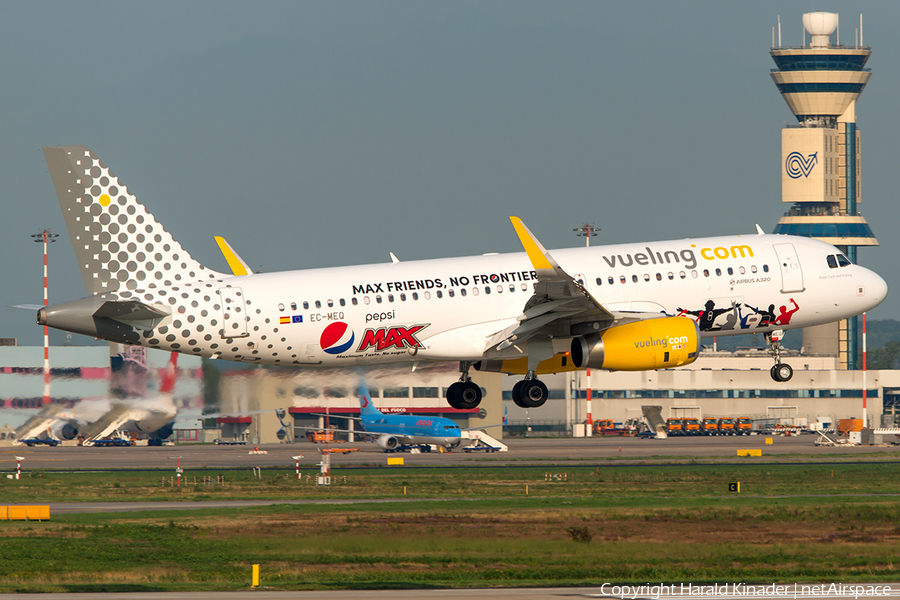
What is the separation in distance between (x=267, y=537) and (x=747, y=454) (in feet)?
198

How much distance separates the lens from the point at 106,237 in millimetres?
42094

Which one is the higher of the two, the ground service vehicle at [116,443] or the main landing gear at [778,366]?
the main landing gear at [778,366]

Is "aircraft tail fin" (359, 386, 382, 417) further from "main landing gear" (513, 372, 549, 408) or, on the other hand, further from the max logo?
the max logo

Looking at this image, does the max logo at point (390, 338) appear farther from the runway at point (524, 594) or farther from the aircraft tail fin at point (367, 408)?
the aircraft tail fin at point (367, 408)

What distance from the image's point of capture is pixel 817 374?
171 metres

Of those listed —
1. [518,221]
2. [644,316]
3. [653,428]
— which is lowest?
[653,428]

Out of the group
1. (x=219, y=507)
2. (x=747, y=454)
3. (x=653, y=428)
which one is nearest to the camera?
(x=219, y=507)

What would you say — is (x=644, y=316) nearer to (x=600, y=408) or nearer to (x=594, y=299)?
(x=594, y=299)

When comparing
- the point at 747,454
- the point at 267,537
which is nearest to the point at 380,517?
the point at 267,537

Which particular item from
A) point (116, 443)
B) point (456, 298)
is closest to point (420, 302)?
point (456, 298)

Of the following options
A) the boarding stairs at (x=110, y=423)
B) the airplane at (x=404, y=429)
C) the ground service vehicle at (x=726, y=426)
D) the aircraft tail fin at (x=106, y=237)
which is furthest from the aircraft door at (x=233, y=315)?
the ground service vehicle at (x=726, y=426)

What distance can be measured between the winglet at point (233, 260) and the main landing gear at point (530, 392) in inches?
408

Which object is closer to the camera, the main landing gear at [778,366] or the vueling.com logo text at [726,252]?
the vueling.com logo text at [726,252]

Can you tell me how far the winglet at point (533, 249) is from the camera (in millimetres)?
40281
